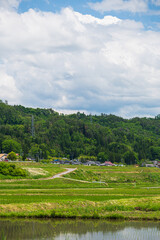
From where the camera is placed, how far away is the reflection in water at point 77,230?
27.6 meters

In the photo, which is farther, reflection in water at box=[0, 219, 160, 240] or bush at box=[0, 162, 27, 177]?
bush at box=[0, 162, 27, 177]

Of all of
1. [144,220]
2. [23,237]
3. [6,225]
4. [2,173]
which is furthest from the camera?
[2,173]

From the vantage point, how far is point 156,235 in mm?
Answer: 28516

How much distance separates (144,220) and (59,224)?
8.06 m

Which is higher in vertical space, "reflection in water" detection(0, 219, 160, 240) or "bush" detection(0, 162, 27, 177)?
"bush" detection(0, 162, 27, 177)

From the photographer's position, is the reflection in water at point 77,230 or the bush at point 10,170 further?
the bush at point 10,170

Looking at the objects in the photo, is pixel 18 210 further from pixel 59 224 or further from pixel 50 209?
pixel 59 224

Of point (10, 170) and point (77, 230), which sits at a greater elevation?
→ point (10, 170)

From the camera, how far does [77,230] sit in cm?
3002

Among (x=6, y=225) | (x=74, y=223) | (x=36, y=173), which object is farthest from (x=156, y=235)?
(x=36, y=173)

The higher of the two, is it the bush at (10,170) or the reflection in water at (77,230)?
the bush at (10,170)

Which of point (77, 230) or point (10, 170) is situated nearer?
point (77, 230)

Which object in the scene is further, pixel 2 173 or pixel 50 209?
pixel 2 173

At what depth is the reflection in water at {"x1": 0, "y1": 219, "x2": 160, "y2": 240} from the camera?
90.6 ft
